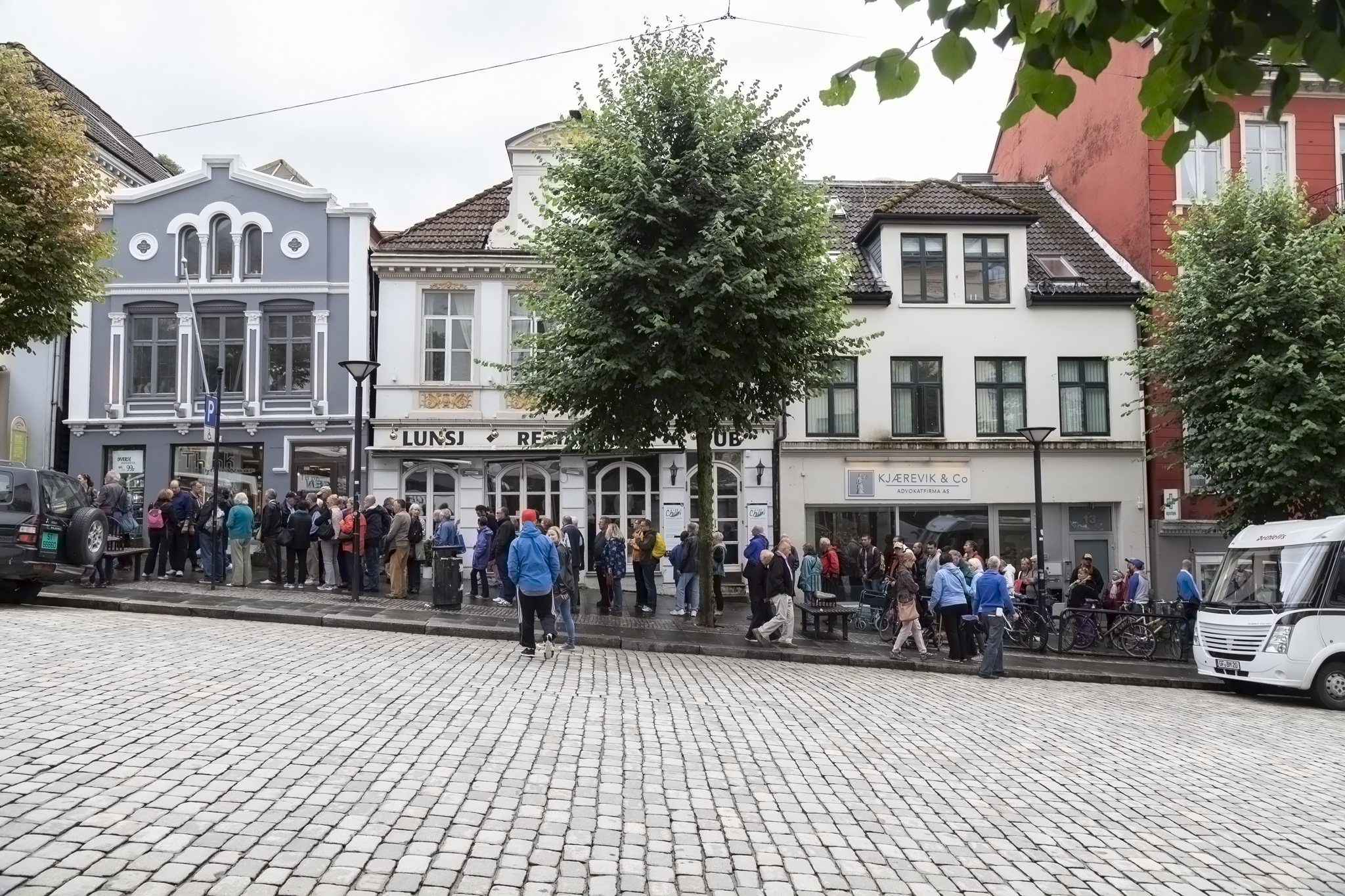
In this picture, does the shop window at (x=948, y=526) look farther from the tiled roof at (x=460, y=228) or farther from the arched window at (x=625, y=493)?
the tiled roof at (x=460, y=228)

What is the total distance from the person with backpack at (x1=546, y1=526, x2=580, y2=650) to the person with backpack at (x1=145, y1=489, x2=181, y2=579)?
736cm

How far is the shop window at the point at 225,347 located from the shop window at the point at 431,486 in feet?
15.0

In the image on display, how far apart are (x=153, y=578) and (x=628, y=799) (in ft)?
54.2

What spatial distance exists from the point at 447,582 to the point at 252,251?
1258cm

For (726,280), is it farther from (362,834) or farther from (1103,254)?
(1103,254)

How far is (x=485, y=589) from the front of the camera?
21.0 m

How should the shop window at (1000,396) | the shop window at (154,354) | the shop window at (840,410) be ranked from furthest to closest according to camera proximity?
the shop window at (1000,396) → the shop window at (840,410) → the shop window at (154,354)

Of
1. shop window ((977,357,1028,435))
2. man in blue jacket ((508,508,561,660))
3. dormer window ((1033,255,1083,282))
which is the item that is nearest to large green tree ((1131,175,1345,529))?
shop window ((977,357,1028,435))

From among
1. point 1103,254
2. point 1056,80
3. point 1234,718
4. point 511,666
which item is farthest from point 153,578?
point 1103,254

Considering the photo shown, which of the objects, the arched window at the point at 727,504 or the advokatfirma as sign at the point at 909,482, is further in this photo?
the advokatfirma as sign at the point at 909,482

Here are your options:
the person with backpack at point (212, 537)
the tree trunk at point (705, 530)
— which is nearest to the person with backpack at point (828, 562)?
the tree trunk at point (705, 530)

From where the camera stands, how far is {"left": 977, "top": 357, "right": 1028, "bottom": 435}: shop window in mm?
27672

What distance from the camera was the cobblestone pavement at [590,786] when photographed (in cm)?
551

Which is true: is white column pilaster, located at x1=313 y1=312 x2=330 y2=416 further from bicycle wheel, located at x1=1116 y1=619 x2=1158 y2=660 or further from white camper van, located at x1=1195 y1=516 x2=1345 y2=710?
white camper van, located at x1=1195 y1=516 x2=1345 y2=710
